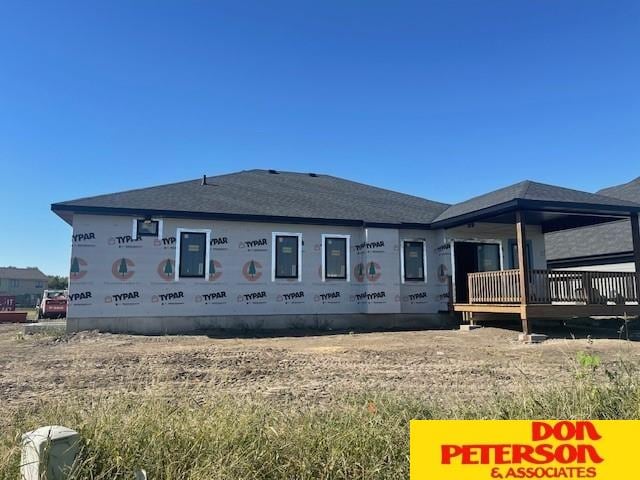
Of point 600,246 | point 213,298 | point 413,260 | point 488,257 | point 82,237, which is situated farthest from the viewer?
point 600,246

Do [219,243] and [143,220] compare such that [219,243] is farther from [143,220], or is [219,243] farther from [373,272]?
[373,272]

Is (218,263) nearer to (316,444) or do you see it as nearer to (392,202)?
(392,202)

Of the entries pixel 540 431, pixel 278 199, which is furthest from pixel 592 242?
pixel 540 431

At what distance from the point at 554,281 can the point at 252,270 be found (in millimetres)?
9345

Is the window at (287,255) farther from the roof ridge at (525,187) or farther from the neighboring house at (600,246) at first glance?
the neighboring house at (600,246)

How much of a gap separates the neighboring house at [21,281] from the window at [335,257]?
2829 inches

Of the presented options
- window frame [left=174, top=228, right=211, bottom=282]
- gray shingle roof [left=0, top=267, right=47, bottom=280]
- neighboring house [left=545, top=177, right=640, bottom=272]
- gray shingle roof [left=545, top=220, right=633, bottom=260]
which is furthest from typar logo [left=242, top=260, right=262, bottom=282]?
gray shingle roof [left=0, top=267, right=47, bottom=280]

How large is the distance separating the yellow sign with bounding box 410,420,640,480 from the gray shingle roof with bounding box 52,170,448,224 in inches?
536

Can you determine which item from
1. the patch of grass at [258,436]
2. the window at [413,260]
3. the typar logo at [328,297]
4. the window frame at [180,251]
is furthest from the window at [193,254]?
the patch of grass at [258,436]

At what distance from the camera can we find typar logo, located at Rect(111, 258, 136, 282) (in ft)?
46.6

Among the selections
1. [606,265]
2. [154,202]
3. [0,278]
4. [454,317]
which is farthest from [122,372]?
[0,278]

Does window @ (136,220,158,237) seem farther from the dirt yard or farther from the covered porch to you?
the covered porch

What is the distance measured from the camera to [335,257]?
1641 centimetres

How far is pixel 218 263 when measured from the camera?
1512cm
